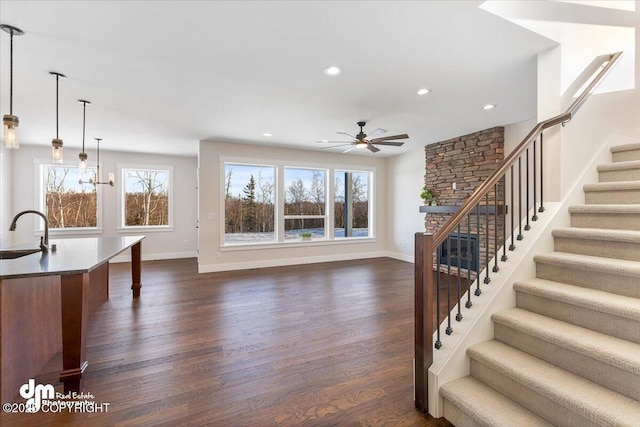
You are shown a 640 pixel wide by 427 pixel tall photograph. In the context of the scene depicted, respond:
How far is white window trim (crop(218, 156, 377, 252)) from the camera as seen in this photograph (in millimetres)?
5961

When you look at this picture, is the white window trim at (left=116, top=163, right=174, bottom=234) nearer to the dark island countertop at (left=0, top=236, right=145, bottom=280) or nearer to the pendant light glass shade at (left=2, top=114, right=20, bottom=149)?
the dark island countertop at (left=0, top=236, right=145, bottom=280)

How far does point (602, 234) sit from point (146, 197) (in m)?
8.33

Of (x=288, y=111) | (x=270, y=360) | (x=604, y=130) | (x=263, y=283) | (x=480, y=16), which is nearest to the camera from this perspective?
(x=480, y=16)

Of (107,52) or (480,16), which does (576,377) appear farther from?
(107,52)

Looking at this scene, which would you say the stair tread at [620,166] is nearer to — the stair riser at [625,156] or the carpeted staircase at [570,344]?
the stair riser at [625,156]

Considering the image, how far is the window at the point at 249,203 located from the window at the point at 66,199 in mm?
3245

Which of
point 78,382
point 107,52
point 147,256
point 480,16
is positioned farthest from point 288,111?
point 147,256

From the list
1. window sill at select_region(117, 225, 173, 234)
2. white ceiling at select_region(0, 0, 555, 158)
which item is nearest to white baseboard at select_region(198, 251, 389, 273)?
window sill at select_region(117, 225, 173, 234)

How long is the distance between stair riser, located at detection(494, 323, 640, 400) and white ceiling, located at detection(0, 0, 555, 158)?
7.32 feet

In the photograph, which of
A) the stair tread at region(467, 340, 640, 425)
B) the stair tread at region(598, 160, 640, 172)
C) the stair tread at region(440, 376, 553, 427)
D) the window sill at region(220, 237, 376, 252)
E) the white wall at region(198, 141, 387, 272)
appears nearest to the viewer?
the stair tread at region(467, 340, 640, 425)

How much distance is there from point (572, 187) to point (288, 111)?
3.32m

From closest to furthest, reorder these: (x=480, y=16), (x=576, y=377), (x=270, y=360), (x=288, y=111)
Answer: (x=576, y=377) → (x=480, y=16) → (x=270, y=360) → (x=288, y=111)

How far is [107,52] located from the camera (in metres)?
2.52

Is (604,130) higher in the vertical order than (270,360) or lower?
higher
